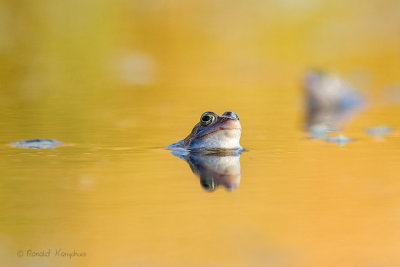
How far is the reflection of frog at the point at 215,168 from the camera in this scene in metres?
5.62

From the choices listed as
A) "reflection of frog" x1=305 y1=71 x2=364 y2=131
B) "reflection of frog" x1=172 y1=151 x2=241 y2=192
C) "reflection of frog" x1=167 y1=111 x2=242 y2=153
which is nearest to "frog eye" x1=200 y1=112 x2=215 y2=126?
"reflection of frog" x1=167 y1=111 x2=242 y2=153

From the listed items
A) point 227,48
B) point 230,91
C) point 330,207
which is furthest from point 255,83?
point 330,207

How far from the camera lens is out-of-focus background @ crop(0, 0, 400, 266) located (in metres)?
4.11

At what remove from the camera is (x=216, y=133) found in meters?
6.99

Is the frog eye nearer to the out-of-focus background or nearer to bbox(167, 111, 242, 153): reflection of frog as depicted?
bbox(167, 111, 242, 153): reflection of frog

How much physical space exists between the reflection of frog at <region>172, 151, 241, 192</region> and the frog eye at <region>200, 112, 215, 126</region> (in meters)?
0.32

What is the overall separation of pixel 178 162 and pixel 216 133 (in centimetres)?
61

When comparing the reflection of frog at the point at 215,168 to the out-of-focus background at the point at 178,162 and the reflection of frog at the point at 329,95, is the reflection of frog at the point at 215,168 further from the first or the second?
the reflection of frog at the point at 329,95

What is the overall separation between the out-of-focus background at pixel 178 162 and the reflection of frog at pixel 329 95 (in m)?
0.25
